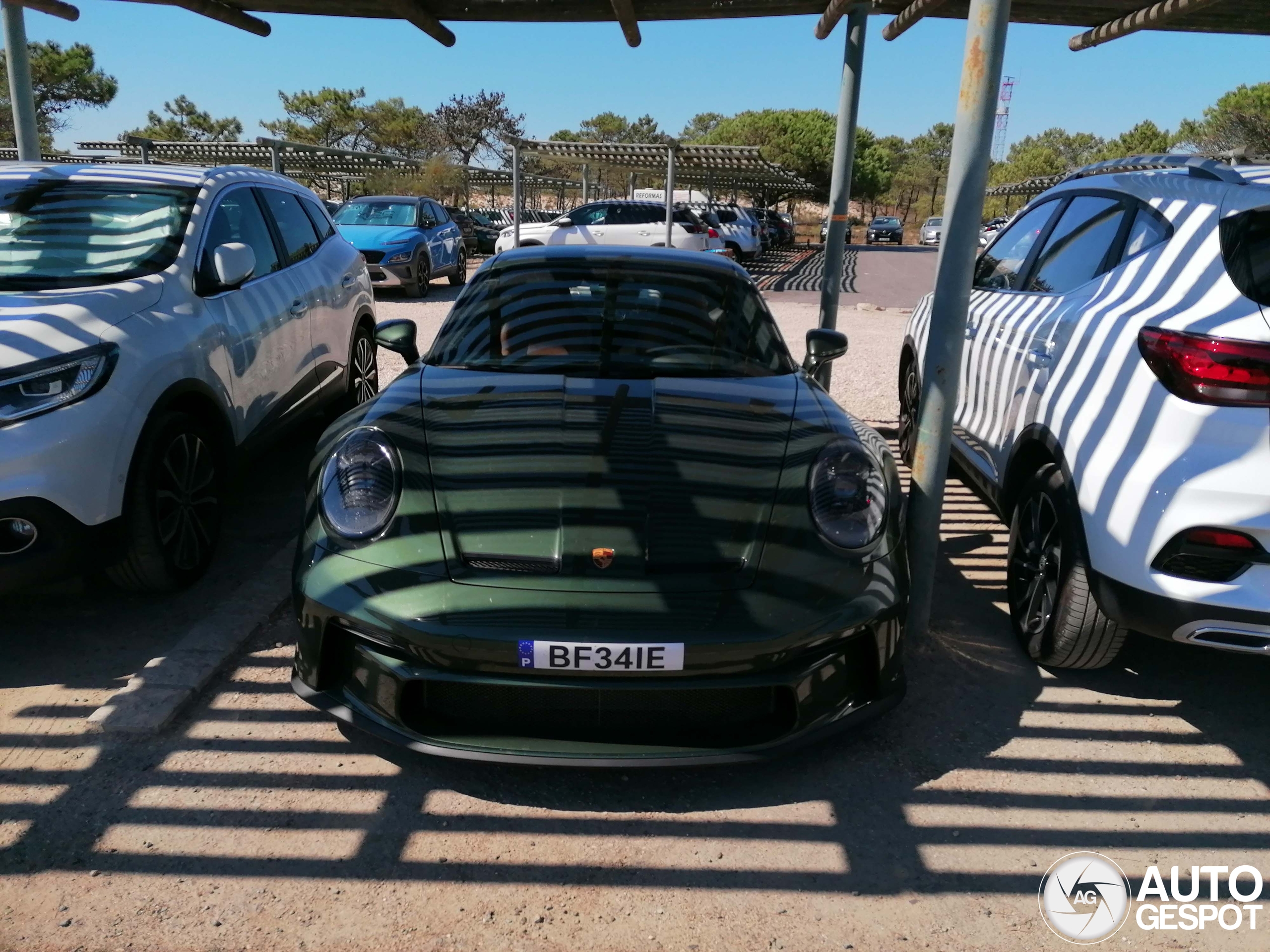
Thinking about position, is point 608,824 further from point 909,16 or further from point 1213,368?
point 909,16

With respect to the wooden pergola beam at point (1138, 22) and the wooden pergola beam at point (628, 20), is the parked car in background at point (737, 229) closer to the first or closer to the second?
the wooden pergola beam at point (1138, 22)

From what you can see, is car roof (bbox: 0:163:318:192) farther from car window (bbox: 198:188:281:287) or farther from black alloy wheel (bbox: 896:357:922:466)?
black alloy wheel (bbox: 896:357:922:466)

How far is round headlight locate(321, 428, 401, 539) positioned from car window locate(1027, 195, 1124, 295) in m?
2.69

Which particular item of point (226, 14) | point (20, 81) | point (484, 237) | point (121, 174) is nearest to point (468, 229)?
point (484, 237)

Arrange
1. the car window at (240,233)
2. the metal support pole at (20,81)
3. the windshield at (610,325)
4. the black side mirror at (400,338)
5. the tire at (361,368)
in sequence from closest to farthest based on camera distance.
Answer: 1. the windshield at (610,325)
2. the black side mirror at (400,338)
3. the car window at (240,233)
4. the metal support pole at (20,81)
5. the tire at (361,368)

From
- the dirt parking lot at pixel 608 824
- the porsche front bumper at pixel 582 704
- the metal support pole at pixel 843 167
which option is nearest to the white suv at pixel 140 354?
the dirt parking lot at pixel 608 824

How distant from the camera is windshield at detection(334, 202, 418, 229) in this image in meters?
15.9

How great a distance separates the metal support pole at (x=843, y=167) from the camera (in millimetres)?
5566

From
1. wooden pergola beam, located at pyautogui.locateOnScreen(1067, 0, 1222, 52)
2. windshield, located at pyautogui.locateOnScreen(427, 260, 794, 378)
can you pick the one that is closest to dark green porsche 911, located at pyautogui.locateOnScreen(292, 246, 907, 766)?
windshield, located at pyautogui.locateOnScreen(427, 260, 794, 378)

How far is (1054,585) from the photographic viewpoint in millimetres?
3215

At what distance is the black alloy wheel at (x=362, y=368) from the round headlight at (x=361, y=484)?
336 centimetres

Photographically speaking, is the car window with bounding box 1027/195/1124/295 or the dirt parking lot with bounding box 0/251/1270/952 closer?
the dirt parking lot with bounding box 0/251/1270/952

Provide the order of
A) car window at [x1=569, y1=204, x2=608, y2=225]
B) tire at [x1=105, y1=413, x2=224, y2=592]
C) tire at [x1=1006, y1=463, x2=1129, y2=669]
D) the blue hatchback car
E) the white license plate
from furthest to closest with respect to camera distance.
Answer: car window at [x1=569, y1=204, x2=608, y2=225] → the blue hatchback car → tire at [x1=105, y1=413, x2=224, y2=592] → tire at [x1=1006, y1=463, x2=1129, y2=669] → the white license plate

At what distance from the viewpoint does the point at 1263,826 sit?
2561 mm
